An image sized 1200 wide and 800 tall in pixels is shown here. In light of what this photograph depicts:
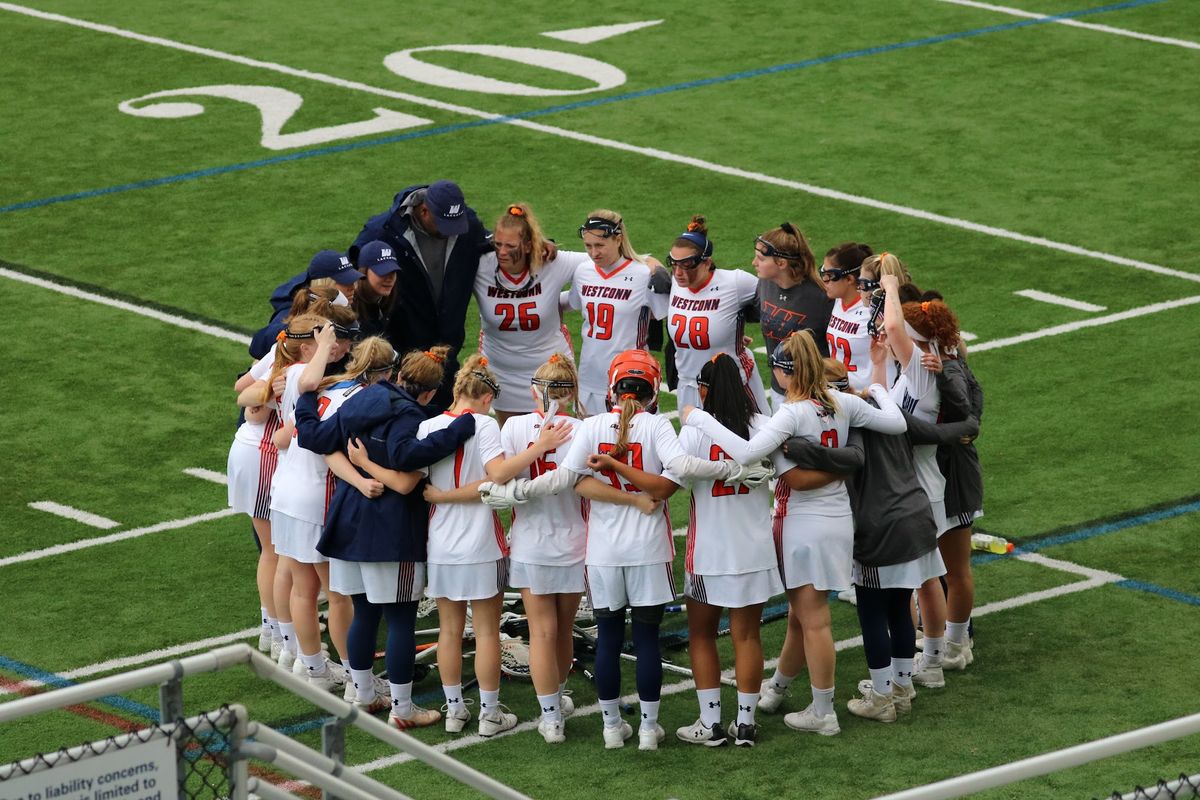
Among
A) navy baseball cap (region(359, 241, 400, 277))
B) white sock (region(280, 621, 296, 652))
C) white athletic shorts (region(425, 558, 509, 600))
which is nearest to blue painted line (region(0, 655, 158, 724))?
white sock (region(280, 621, 296, 652))

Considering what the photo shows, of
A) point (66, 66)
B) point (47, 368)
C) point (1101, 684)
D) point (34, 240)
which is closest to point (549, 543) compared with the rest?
point (1101, 684)

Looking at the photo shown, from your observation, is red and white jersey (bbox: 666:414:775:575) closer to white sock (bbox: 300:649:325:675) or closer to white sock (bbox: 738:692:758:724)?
white sock (bbox: 738:692:758:724)

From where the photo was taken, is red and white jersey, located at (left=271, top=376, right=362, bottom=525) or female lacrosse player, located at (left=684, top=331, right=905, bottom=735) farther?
red and white jersey, located at (left=271, top=376, right=362, bottom=525)

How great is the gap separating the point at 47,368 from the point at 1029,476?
22.3ft

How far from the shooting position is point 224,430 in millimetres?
13172

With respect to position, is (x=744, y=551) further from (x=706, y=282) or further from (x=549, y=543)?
(x=706, y=282)

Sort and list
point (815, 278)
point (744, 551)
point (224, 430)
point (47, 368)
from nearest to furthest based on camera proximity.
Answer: point (744, 551) → point (815, 278) → point (224, 430) → point (47, 368)

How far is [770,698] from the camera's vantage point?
29.9 feet

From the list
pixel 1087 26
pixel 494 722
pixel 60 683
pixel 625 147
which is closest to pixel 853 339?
pixel 494 722

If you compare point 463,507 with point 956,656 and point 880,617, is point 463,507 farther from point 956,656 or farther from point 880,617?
point 956,656

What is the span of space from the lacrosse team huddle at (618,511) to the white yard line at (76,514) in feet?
7.09

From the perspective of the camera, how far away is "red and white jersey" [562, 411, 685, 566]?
8570mm

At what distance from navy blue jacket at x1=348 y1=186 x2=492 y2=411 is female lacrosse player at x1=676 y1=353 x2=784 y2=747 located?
214 cm

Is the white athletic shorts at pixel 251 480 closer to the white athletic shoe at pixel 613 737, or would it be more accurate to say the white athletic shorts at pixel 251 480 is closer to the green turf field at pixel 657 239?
the green turf field at pixel 657 239
